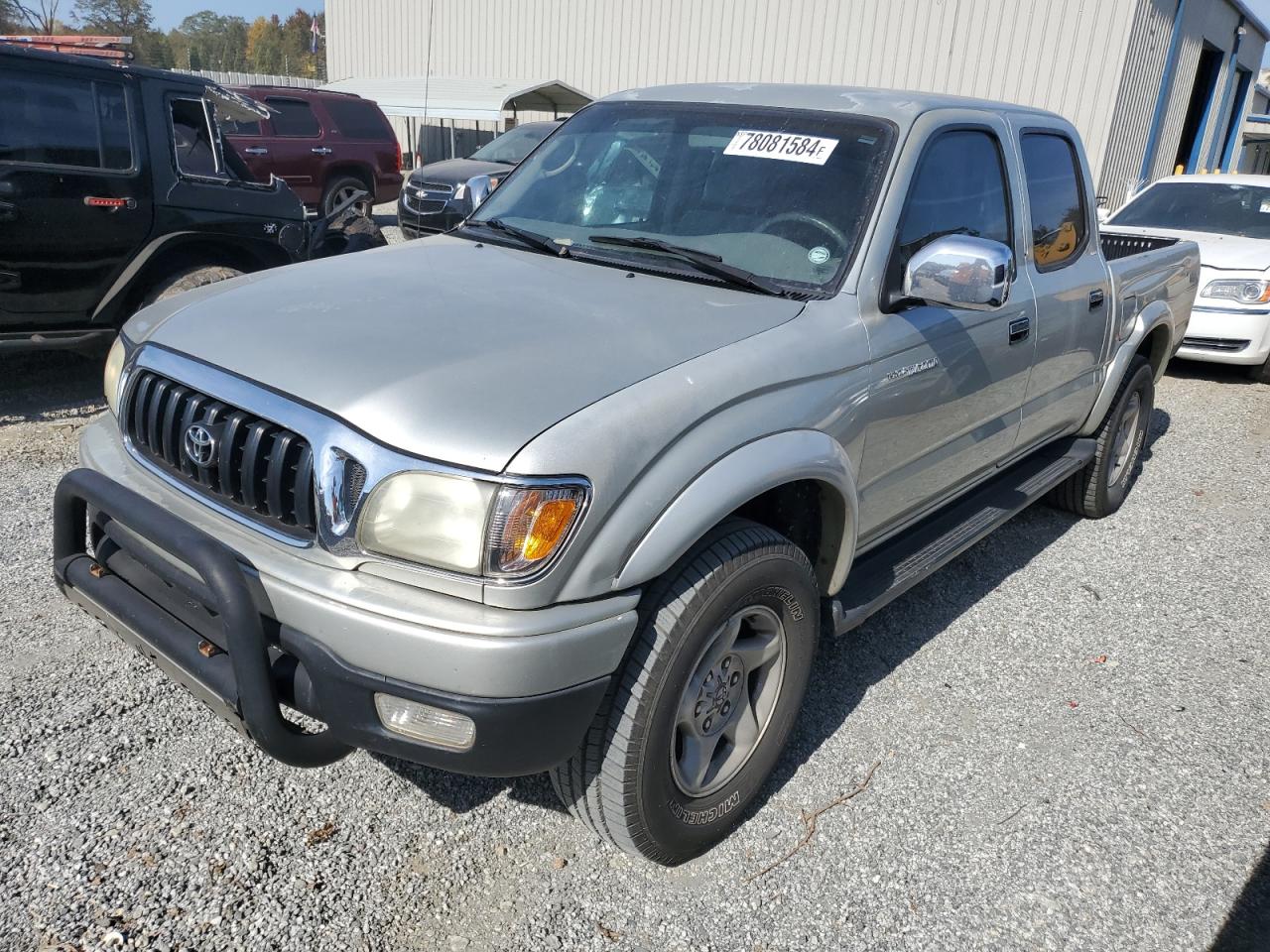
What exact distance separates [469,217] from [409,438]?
202cm

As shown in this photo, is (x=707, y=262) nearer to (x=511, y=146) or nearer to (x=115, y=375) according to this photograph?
(x=115, y=375)

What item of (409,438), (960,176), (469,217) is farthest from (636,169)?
(409,438)

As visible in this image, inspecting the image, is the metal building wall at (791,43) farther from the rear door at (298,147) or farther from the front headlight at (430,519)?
the front headlight at (430,519)

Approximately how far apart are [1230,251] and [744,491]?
331 inches

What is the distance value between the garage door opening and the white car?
13.1m

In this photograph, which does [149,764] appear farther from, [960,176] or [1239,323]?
[1239,323]

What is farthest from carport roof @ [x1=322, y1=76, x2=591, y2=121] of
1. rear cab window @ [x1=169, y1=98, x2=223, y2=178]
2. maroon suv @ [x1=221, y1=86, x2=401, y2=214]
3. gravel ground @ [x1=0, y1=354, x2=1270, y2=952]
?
gravel ground @ [x1=0, y1=354, x2=1270, y2=952]

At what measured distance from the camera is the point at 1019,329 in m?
3.67

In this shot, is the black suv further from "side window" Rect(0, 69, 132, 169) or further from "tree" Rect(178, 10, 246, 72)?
"tree" Rect(178, 10, 246, 72)

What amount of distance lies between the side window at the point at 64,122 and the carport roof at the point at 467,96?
40.9 ft

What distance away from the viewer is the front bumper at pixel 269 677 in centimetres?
209

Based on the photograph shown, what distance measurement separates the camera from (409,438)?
208 centimetres

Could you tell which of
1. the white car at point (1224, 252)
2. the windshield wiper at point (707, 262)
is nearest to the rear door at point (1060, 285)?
the windshield wiper at point (707, 262)

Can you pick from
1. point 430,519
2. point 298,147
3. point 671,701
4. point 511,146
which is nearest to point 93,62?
point 430,519
